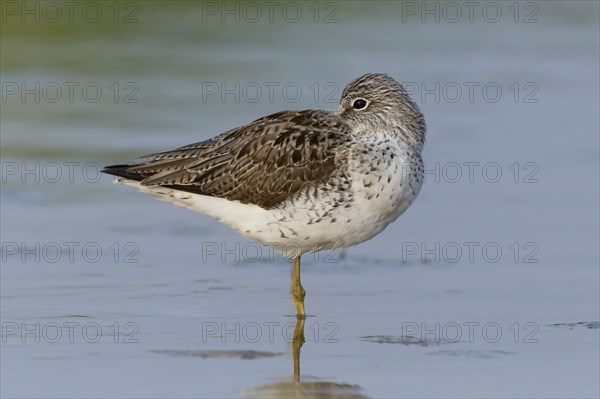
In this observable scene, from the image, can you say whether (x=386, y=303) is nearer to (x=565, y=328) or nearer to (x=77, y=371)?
(x=565, y=328)

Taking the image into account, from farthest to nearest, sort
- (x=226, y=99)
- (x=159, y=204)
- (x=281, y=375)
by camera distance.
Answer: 1. (x=226, y=99)
2. (x=159, y=204)
3. (x=281, y=375)

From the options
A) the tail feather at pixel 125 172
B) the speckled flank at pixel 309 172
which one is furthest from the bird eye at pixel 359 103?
the tail feather at pixel 125 172

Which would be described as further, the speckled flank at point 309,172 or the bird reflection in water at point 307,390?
the speckled flank at point 309,172

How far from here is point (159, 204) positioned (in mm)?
14945

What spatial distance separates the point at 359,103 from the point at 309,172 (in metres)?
0.99

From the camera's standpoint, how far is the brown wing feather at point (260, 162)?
11.6 metres

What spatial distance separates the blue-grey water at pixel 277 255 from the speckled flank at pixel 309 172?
651 mm

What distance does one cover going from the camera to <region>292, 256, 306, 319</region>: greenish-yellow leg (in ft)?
37.2

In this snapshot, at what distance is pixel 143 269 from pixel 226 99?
7900 mm

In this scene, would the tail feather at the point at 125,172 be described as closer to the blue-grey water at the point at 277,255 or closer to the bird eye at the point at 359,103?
the blue-grey water at the point at 277,255

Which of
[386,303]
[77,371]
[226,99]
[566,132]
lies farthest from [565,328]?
[226,99]

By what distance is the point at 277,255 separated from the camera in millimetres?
13344

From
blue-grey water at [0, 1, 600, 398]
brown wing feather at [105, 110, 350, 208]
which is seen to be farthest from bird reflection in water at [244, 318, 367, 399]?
brown wing feather at [105, 110, 350, 208]

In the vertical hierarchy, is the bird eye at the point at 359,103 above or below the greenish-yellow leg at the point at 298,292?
above
